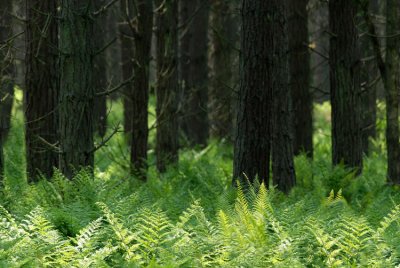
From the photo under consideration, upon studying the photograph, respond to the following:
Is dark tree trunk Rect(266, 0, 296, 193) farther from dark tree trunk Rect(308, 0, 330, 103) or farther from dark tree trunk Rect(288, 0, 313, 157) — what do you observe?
dark tree trunk Rect(288, 0, 313, 157)

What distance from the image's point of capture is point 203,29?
60.8 ft

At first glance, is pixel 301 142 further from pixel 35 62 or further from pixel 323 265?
pixel 323 265

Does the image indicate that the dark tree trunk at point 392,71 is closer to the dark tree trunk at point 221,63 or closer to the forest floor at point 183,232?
the forest floor at point 183,232

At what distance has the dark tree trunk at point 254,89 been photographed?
25.9 feet

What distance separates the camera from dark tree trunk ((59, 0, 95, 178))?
7.66m

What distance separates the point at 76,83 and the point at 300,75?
24.9 feet

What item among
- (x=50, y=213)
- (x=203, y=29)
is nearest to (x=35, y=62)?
(x=50, y=213)

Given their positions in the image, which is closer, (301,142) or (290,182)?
(290,182)

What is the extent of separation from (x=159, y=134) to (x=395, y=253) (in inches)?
289

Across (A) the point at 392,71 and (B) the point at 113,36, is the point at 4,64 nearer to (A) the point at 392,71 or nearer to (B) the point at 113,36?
(A) the point at 392,71

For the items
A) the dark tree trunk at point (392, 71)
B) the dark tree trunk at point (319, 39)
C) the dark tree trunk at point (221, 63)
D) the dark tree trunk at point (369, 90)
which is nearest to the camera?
the dark tree trunk at point (392, 71)

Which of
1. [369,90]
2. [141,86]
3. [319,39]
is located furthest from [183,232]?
[319,39]

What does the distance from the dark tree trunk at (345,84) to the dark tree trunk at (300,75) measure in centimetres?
291

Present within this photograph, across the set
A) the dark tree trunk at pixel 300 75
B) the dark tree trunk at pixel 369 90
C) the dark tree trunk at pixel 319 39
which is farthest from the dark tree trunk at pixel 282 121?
the dark tree trunk at pixel 369 90
